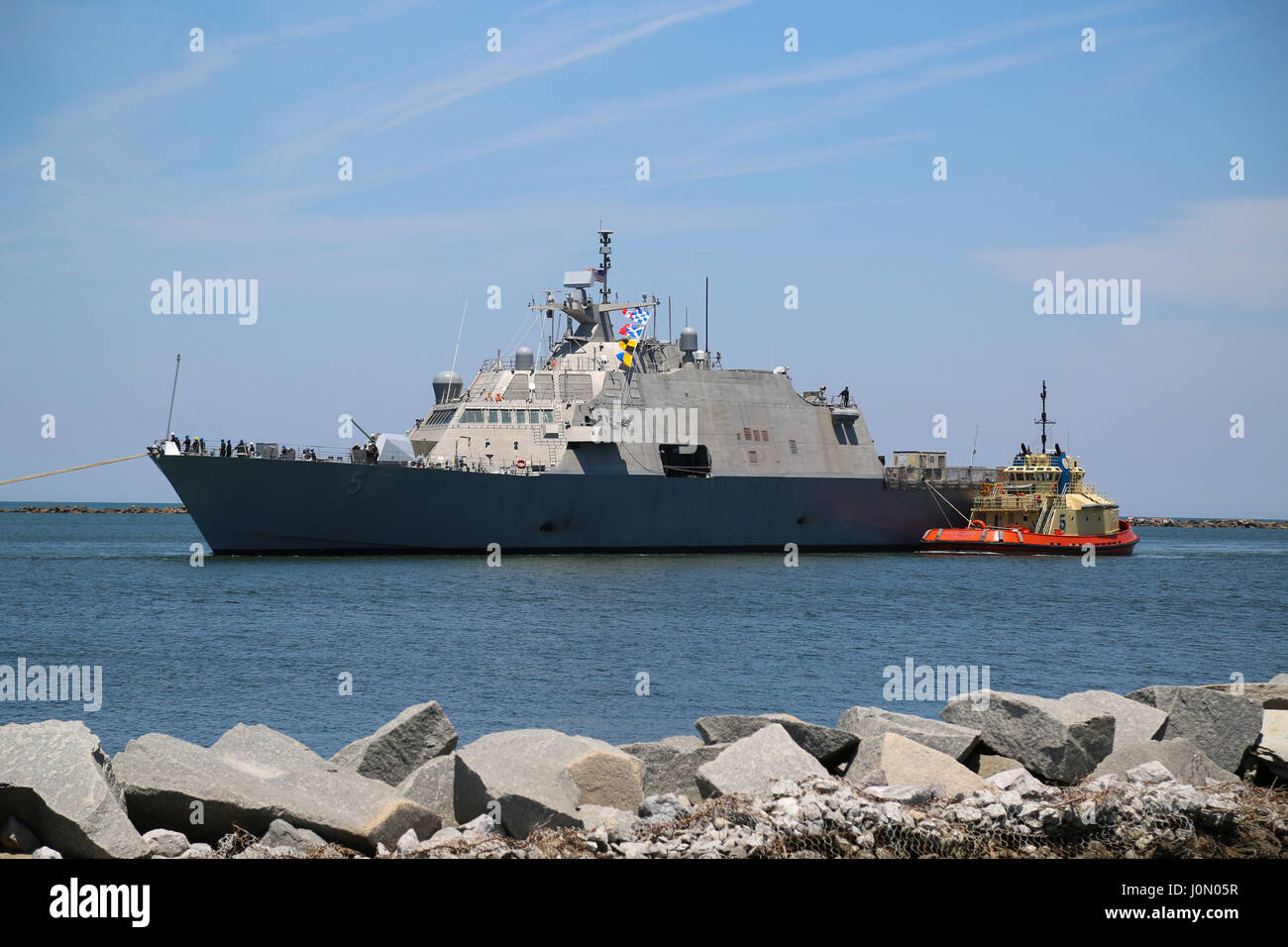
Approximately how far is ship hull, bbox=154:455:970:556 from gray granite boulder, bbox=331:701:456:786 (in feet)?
76.9

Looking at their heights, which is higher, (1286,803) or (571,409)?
(571,409)

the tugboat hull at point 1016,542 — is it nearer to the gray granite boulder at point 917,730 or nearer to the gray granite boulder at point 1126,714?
the gray granite boulder at point 1126,714

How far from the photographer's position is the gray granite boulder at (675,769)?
8977 millimetres

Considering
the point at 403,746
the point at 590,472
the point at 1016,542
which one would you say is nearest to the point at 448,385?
the point at 590,472

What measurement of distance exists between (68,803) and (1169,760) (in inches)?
300

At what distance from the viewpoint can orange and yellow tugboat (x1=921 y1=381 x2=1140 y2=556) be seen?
44938mm

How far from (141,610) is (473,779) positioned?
19054 mm

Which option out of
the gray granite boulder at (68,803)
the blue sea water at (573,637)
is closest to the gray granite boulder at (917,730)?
the blue sea water at (573,637)

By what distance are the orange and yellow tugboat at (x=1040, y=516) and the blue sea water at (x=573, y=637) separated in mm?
7813

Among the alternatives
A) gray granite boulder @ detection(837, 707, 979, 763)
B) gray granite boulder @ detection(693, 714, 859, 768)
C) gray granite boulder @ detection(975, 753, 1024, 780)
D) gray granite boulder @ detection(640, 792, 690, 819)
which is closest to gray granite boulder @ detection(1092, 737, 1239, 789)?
gray granite boulder @ detection(975, 753, 1024, 780)

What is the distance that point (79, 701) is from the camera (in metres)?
14.7
